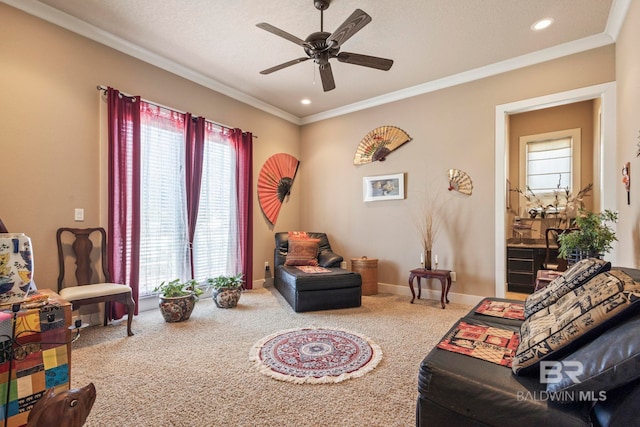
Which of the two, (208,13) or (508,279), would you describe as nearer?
(208,13)

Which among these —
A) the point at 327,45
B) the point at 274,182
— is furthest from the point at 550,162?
the point at 274,182

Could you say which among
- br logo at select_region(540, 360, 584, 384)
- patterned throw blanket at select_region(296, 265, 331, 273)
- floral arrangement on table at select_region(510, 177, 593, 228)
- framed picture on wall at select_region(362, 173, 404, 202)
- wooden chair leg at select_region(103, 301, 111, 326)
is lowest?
wooden chair leg at select_region(103, 301, 111, 326)

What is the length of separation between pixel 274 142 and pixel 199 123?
1.44 metres

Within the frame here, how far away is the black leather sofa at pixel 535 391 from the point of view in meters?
0.96

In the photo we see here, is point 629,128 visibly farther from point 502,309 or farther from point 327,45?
point 327,45

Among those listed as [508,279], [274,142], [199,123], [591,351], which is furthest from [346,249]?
[591,351]

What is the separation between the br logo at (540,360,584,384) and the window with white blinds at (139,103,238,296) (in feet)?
12.2

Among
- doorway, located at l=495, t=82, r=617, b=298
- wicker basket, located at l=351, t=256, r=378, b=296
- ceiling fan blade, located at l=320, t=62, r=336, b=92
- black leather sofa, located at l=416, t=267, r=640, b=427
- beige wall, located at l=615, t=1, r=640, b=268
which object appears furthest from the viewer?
wicker basket, located at l=351, t=256, r=378, b=296

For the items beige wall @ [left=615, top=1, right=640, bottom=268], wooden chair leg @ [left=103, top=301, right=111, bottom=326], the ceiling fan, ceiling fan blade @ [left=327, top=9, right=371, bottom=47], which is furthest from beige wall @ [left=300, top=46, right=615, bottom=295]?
Result: wooden chair leg @ [left=103, top=301, right=111, bottom=326]

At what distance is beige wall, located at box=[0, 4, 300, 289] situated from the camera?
104 inches

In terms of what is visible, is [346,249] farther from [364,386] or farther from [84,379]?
[84,379]

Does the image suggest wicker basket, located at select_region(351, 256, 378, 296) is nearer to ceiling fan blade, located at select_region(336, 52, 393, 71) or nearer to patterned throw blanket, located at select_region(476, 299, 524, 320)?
patterned throw blanket, located at select_region(476, 299, 524, 320)

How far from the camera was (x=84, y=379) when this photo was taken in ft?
6.81

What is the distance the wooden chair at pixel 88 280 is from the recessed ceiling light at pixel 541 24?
4.66 m
